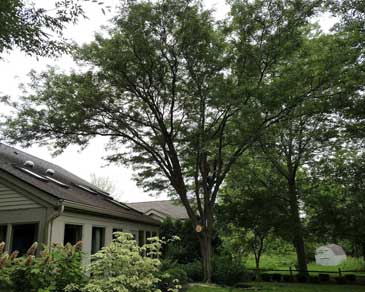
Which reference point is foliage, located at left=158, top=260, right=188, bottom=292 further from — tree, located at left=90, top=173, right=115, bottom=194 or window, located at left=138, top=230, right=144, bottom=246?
tree, located at left=90, top=173, right=115, bottom=194

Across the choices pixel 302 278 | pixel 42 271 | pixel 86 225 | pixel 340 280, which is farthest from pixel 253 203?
pixel 42 271

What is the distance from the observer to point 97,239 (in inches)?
420

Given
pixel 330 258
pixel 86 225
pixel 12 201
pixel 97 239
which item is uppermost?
pixel 12 201

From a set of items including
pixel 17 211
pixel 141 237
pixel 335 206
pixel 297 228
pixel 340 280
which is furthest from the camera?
pixel 141 237

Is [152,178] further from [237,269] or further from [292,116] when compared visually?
[292,116]

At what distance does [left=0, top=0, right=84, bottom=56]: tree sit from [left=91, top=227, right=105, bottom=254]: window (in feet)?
22.4

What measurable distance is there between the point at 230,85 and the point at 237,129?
1643 mm

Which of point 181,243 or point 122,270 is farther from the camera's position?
point 181,243

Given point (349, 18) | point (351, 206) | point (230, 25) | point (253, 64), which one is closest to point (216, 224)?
point (351, 206)

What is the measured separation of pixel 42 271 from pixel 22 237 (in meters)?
4.35

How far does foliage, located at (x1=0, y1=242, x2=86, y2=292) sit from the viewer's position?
4773mm

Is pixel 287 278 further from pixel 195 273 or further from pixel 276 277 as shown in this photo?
pixel 195 273

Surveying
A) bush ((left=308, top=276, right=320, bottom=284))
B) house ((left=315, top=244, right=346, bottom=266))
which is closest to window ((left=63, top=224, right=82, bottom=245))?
bush ((left=308, top=276, right=320, bottom=284))

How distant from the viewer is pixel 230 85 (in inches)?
419
